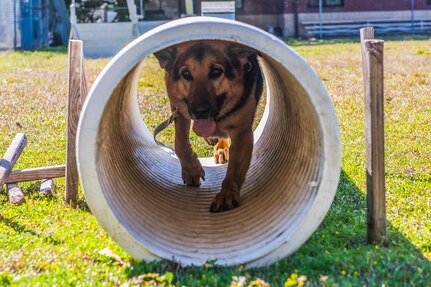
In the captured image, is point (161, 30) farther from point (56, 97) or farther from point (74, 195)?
point (56, 97)

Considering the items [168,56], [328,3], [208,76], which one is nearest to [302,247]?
[208,76]

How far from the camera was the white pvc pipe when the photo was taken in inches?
150

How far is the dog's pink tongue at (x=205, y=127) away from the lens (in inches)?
205

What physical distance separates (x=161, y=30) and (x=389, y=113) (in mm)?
5692

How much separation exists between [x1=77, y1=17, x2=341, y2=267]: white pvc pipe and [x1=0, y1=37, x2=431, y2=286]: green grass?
0.57ft

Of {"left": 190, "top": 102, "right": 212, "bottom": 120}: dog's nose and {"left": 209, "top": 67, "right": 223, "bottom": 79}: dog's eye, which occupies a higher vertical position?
{"left": 209, "top": 67, "right": 223, "bottom": 79}: dog's eye

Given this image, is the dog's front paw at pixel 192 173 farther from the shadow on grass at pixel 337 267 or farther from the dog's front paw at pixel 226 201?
the shadow on grass at pixel 337 267

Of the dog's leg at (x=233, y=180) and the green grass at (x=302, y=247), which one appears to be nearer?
the green grass at (x=302, y=247)

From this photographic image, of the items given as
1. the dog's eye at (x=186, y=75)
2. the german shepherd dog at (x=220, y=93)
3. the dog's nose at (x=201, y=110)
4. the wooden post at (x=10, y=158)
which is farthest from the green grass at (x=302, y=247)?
the dog's eye at (x=186, y=75)

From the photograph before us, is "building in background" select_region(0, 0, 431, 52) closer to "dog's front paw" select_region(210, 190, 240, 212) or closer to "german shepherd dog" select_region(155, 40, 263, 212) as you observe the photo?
"german shepherd dog" select_region(155, 40, 263, 212)

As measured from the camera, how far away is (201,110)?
4.83 m

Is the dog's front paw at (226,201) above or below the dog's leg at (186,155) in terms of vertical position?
below

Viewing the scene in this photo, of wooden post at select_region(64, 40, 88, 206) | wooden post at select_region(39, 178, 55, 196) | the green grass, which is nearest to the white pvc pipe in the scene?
the green grass

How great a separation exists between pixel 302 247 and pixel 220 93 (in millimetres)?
1398
